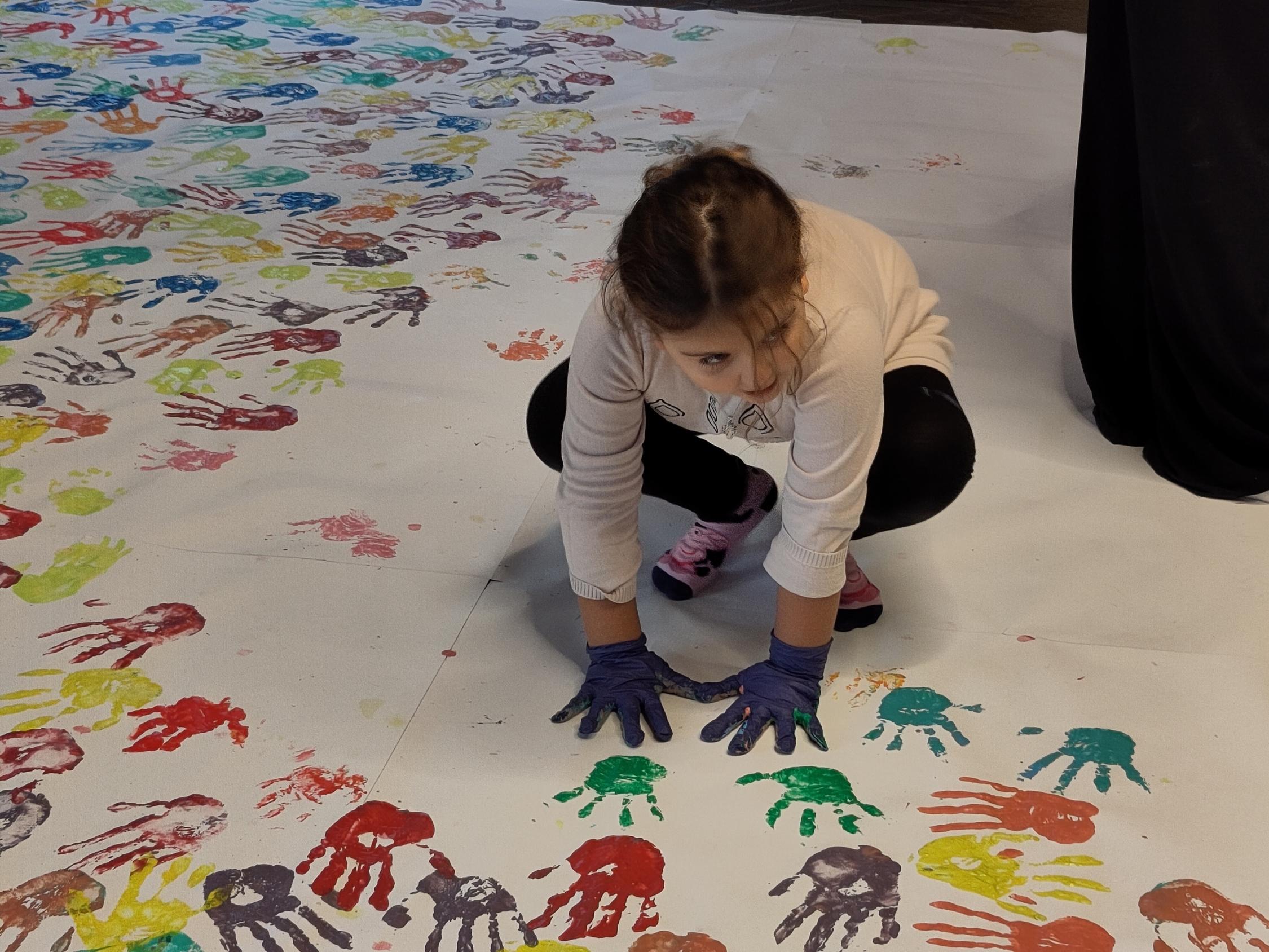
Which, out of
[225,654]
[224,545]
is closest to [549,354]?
[224,545]

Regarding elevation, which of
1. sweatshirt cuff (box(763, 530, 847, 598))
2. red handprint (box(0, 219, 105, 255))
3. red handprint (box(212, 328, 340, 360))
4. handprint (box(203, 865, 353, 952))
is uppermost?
sweatshirt cuff (box(763, 530, 847, 598))

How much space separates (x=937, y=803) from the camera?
101cm

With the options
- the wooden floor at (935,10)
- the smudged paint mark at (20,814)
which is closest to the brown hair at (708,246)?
the smudged paint mark at (20,814)

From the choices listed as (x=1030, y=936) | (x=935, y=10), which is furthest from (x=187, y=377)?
(x=935, y=10)

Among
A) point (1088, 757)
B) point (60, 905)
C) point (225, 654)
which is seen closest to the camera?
point (60, 905)

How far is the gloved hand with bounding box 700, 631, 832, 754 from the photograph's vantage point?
1056 millimetres

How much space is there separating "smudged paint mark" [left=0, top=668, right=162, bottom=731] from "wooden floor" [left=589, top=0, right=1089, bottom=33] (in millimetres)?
2642

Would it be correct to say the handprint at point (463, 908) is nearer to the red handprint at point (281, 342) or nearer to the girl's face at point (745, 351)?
the girl's face at point (745, 351)

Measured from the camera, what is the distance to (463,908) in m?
0.92

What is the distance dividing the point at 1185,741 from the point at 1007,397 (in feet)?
2.10

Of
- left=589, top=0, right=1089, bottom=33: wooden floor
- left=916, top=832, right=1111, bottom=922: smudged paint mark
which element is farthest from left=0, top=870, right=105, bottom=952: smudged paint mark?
left=589, top=0, right=1089, bottom=33: wooden floor

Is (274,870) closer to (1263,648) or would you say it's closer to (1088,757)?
(1088,757)

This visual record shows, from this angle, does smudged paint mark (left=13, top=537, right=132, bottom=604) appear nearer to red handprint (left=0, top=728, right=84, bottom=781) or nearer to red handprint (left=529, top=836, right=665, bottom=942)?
red handprint (left=0, top=728, right=84, bottom=781)

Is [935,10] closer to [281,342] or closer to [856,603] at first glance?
[281,342]
